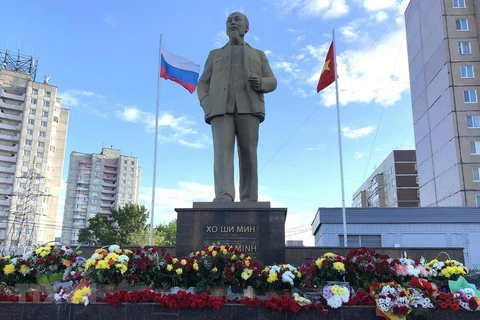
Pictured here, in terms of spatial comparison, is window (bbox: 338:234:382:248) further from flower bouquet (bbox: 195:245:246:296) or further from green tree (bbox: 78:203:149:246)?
green tree (bbox: 78:203:149:246)

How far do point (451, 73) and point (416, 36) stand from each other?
9564 mm

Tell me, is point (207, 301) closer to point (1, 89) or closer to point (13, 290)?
point (13, 290)

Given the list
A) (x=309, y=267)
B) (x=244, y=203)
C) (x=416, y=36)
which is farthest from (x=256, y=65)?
(x=416, y=36)

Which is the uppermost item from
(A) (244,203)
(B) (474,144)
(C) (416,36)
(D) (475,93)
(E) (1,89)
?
(E) (1,89)

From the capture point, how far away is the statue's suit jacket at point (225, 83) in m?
9.59

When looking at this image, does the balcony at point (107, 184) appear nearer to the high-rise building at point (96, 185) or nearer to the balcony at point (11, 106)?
the high-rise building at point (96, 185)

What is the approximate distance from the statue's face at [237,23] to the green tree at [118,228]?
128 ft

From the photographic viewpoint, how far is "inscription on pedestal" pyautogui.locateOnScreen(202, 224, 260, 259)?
27.6ft

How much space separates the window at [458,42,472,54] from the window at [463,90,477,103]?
4157 millimetres

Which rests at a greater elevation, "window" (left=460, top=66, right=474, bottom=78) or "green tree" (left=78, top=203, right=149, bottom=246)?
"window" (left=460, top=66, right=474, bottom=78)

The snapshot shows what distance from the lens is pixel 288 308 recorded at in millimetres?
5422

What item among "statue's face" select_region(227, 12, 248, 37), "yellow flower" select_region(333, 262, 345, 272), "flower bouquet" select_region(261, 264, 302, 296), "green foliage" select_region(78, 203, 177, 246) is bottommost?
"flower bouquet" select_region(261, 264, 302, 296)

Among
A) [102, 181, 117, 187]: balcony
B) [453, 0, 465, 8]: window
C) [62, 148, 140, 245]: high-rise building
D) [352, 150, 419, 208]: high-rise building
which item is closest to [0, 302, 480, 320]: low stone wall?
[453, 0, 465, 8]: window

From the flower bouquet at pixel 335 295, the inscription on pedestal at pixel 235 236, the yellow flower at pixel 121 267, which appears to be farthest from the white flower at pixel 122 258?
the flower bouquet at pixel 335 295
